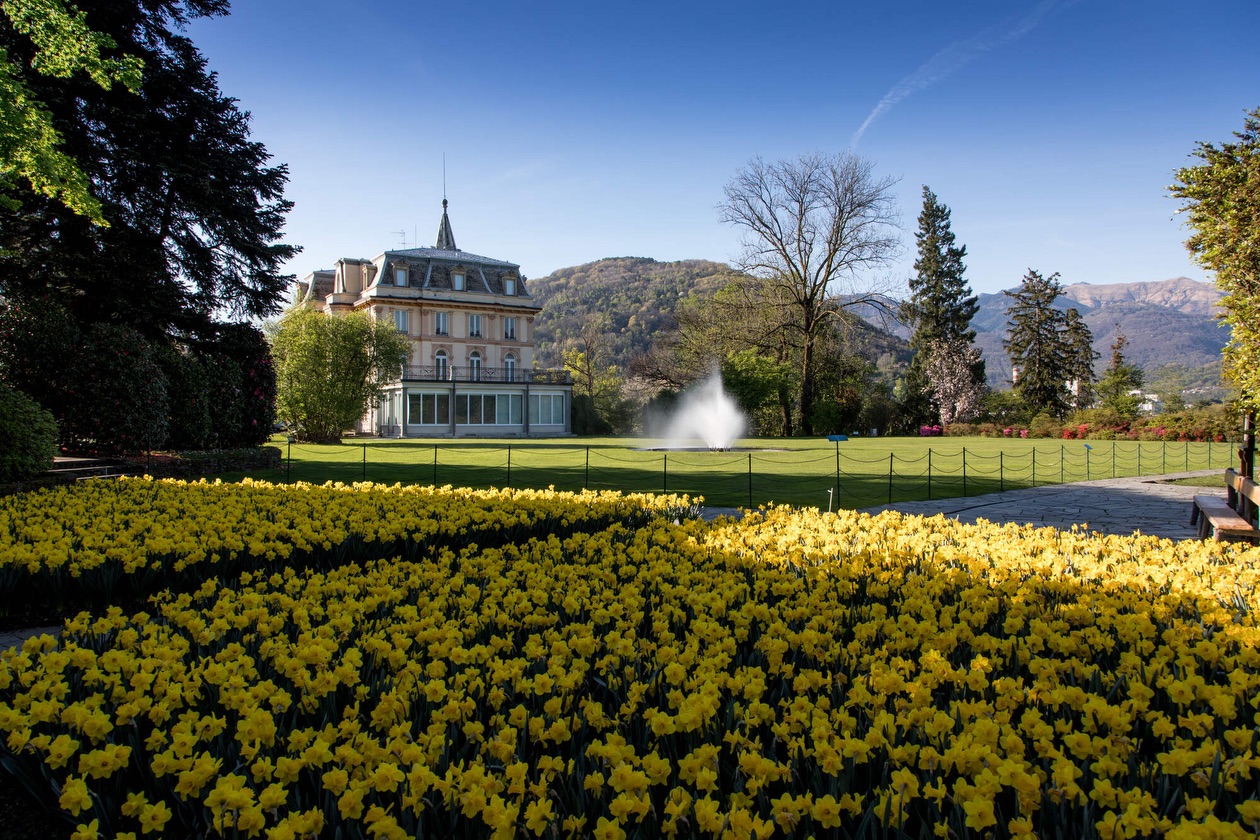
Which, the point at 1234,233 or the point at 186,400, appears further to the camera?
the point at 186,400

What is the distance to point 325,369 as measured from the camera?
3189 cm

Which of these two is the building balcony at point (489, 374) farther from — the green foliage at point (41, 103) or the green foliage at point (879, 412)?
the green foliage at point (41, 103)

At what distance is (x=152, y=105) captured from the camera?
17.2m

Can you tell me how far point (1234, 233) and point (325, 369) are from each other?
31.1 m

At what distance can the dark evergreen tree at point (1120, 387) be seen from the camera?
1628 inches

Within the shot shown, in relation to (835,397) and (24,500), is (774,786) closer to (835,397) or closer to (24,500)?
(24,500)

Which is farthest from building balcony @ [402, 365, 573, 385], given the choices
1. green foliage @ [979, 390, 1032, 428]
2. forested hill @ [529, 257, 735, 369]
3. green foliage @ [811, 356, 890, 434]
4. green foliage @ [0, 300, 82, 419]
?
green foliage @ [979, 390, 1032, 428]

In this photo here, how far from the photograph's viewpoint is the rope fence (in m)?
13.7

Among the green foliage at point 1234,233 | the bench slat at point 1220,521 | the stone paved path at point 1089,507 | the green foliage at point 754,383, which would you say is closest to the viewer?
the bench slat at point 1220,521

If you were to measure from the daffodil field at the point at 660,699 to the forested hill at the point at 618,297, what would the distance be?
62618 mm

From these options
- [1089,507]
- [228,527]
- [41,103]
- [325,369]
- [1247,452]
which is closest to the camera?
[228,527]

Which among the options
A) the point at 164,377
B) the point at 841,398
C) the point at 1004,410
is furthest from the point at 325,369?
the point at 1004,410

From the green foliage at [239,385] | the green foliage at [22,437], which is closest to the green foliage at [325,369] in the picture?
the green foliage at [239,385]

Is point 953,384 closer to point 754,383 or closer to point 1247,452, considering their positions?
point 754,383
